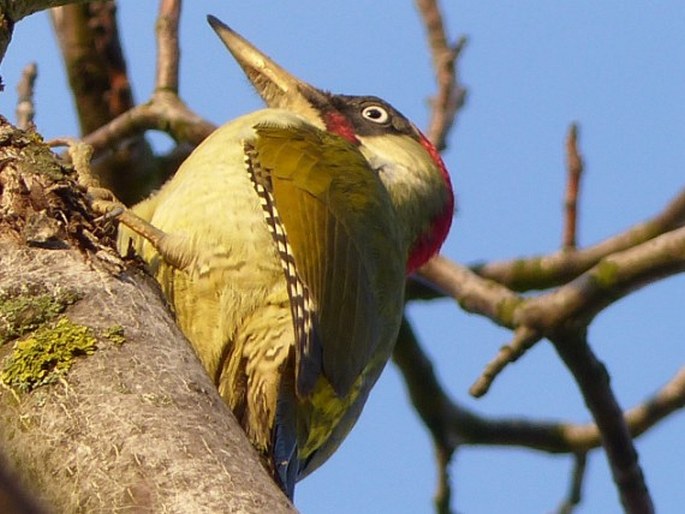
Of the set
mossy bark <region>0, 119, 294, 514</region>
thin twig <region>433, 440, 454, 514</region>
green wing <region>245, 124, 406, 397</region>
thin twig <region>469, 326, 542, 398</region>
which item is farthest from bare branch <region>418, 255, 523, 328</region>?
mossy bark <region>0, 119, 294, 514</region>

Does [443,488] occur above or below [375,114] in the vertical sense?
below

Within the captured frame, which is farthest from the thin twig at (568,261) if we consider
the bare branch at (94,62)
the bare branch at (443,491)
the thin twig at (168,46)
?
the bare branch at (94,62)

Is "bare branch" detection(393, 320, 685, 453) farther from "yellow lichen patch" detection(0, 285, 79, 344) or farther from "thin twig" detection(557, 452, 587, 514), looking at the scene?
"yellow lichen patch" detection(0, 285, 79, 344)

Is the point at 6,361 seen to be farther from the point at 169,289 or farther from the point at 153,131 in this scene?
the point at 153,131

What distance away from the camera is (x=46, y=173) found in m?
2.42

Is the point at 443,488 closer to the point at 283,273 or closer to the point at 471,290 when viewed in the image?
the point at 471,290

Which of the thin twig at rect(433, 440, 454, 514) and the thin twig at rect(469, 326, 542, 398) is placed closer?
the thin twig at rect(469, 326, 542, 398)

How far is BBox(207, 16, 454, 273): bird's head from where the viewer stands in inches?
175

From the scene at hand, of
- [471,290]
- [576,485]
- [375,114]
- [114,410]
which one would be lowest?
[576,485]

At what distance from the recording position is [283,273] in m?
3.37

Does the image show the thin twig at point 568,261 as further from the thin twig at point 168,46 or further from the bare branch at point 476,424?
the thin twig at point 168,46

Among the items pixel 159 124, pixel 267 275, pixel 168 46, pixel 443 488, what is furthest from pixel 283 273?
pixel 168 46

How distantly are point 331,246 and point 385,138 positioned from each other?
1272mm

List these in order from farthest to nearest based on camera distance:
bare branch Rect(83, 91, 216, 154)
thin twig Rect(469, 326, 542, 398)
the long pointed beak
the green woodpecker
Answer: bare branch Rect(83, 91, 216, 154), the long pointed beak, thin twig Rect(469, 326, 542, 398), the green woodpecker
